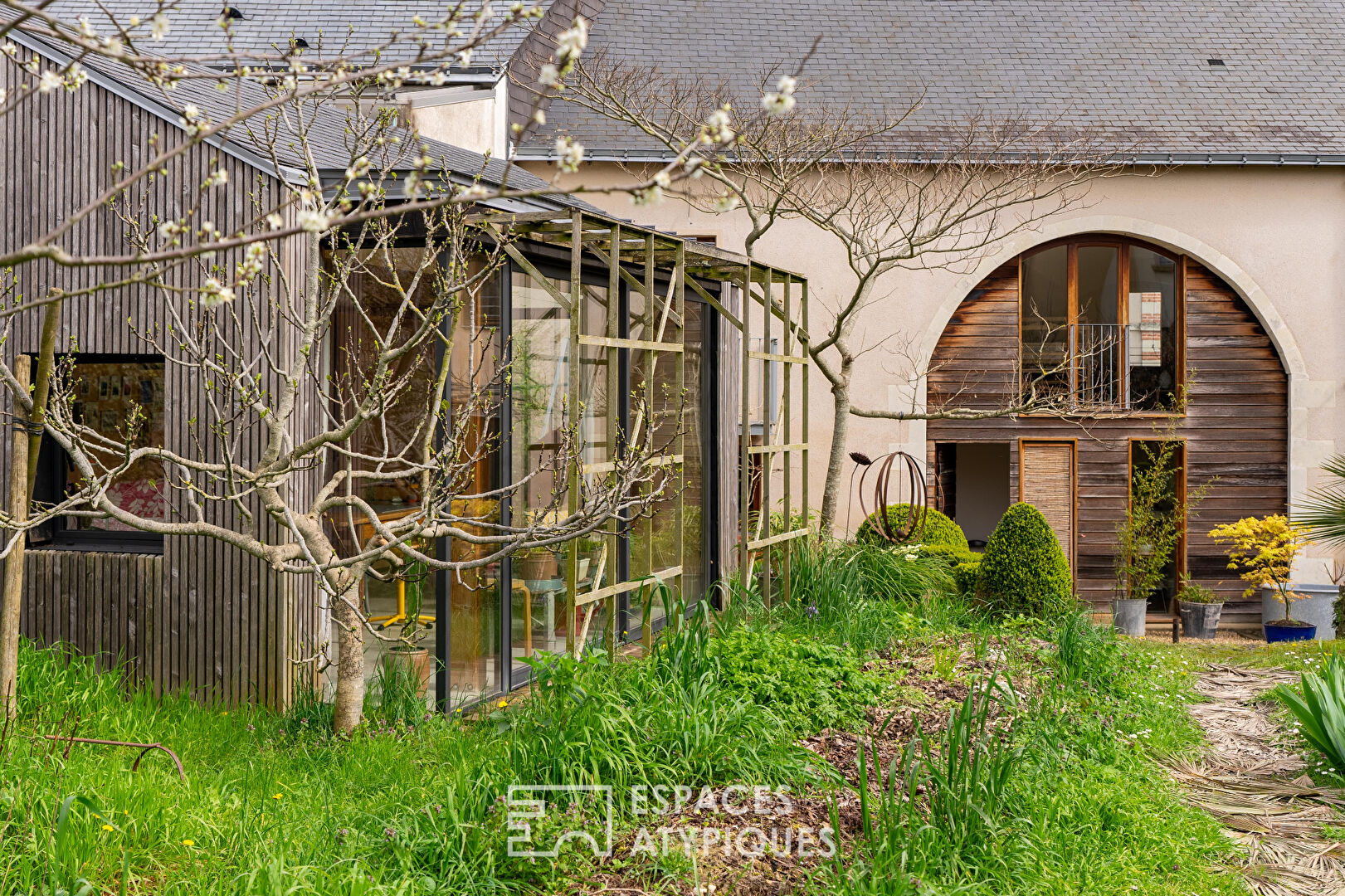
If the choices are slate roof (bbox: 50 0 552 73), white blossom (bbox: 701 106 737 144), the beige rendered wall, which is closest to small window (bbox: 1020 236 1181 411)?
the beige rendered wall

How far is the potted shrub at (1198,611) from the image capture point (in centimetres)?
1262

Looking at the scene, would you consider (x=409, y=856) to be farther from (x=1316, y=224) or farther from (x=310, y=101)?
(x=1316, y=224)

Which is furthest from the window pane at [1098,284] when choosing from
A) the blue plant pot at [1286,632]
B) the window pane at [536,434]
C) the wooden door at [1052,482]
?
the window pane at [536,434]

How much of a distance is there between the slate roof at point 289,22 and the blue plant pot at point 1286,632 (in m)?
9.42

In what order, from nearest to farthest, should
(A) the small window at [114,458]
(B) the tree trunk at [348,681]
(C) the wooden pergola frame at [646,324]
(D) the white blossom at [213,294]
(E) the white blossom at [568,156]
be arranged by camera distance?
(E) the white blossom at [568,156]
(D) the white blossom at [213,294]
(B) the tree trunk at [348,681]
(C) the wooden pergola frame at [646,324]
(A) the small window at [114,458]

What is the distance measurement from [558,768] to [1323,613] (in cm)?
1122

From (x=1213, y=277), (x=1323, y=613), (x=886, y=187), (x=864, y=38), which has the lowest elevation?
(x=1323, y=613)

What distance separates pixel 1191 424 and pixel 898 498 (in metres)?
3.47

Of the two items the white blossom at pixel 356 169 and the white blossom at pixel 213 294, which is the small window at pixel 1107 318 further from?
the white blossom at pixel 213 294

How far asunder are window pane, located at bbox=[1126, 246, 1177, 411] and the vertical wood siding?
10.5 m

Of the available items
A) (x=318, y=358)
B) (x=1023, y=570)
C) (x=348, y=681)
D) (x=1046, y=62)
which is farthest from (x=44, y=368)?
(x=1046, y=62)

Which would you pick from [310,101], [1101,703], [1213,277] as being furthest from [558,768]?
[1213,277]

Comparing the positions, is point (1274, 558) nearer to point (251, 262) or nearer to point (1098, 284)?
point (1098, 284)

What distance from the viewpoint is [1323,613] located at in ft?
41.2
